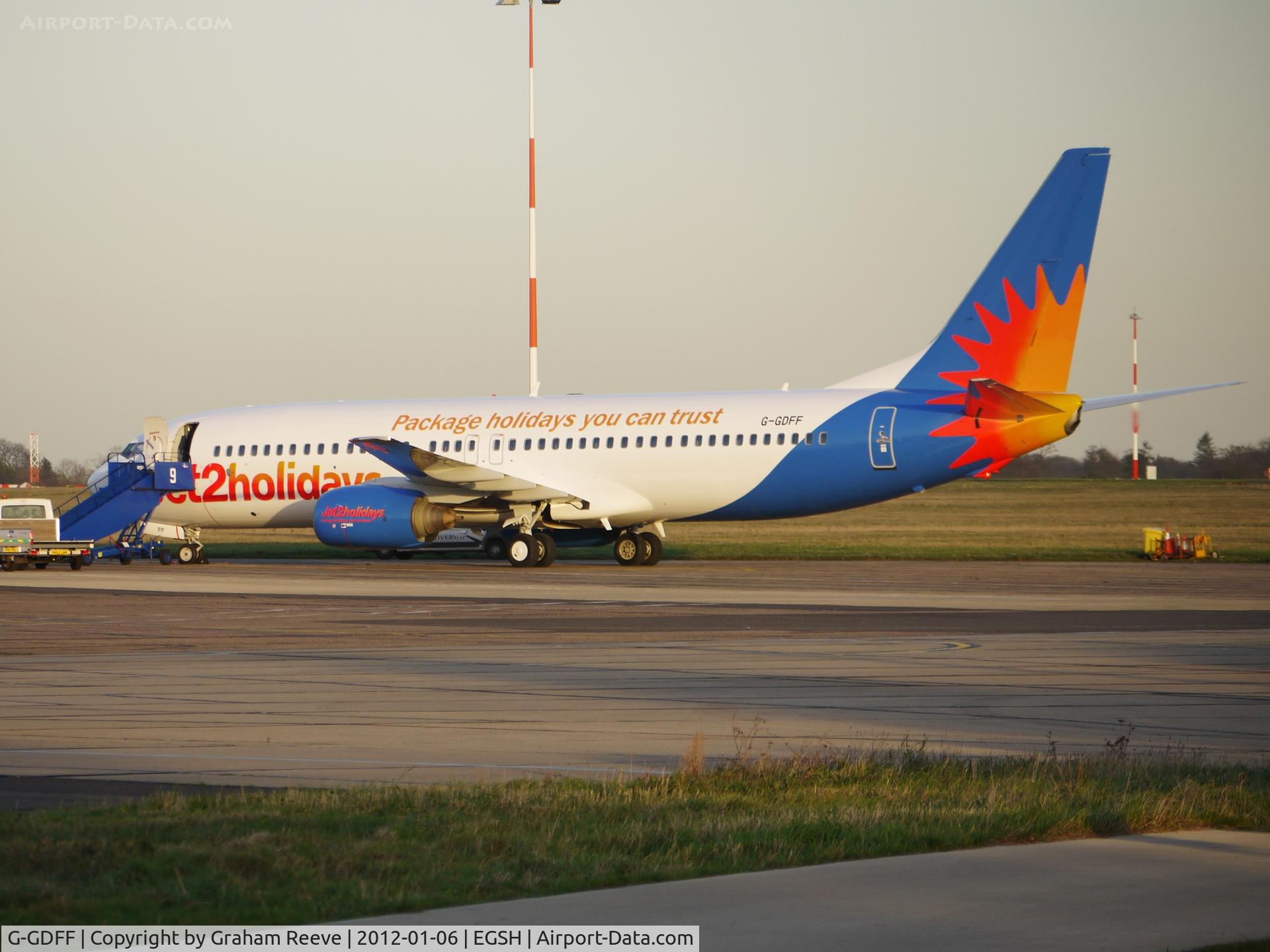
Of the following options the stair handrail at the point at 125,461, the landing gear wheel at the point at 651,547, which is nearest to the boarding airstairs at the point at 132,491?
the stair handrail at the point at 125,461

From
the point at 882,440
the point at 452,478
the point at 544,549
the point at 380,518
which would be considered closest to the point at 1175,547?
the point at 882,440

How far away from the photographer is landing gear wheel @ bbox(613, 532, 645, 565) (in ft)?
129

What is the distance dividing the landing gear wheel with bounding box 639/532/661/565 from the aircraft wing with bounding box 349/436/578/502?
2.37 m

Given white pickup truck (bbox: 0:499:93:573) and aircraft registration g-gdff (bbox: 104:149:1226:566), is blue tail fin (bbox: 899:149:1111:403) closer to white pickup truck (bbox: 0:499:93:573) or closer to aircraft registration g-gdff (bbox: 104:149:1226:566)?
aircraft registration g-gdff (bbox: 104:149:1226:566)

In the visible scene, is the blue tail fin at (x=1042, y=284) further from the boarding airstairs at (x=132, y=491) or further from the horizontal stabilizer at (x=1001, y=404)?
the boarding airstairs at (x=132, y=491)

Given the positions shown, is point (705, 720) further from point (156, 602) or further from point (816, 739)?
point (156, 602)

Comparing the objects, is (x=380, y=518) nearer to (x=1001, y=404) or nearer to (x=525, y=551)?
(x=525, y=551)

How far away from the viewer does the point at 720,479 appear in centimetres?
3675

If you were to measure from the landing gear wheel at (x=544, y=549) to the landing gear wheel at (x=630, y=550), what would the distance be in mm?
1875

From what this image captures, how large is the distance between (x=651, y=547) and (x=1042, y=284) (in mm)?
11454

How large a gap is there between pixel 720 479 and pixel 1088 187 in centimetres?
1040

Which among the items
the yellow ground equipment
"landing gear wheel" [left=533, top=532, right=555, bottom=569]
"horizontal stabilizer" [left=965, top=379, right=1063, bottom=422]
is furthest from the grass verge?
the yellow ground equipment

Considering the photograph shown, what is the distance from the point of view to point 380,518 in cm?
3684

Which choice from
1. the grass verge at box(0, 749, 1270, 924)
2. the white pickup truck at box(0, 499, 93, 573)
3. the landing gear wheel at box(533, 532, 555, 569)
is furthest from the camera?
the white pickup truck at box(0, 499, 93, 573)
